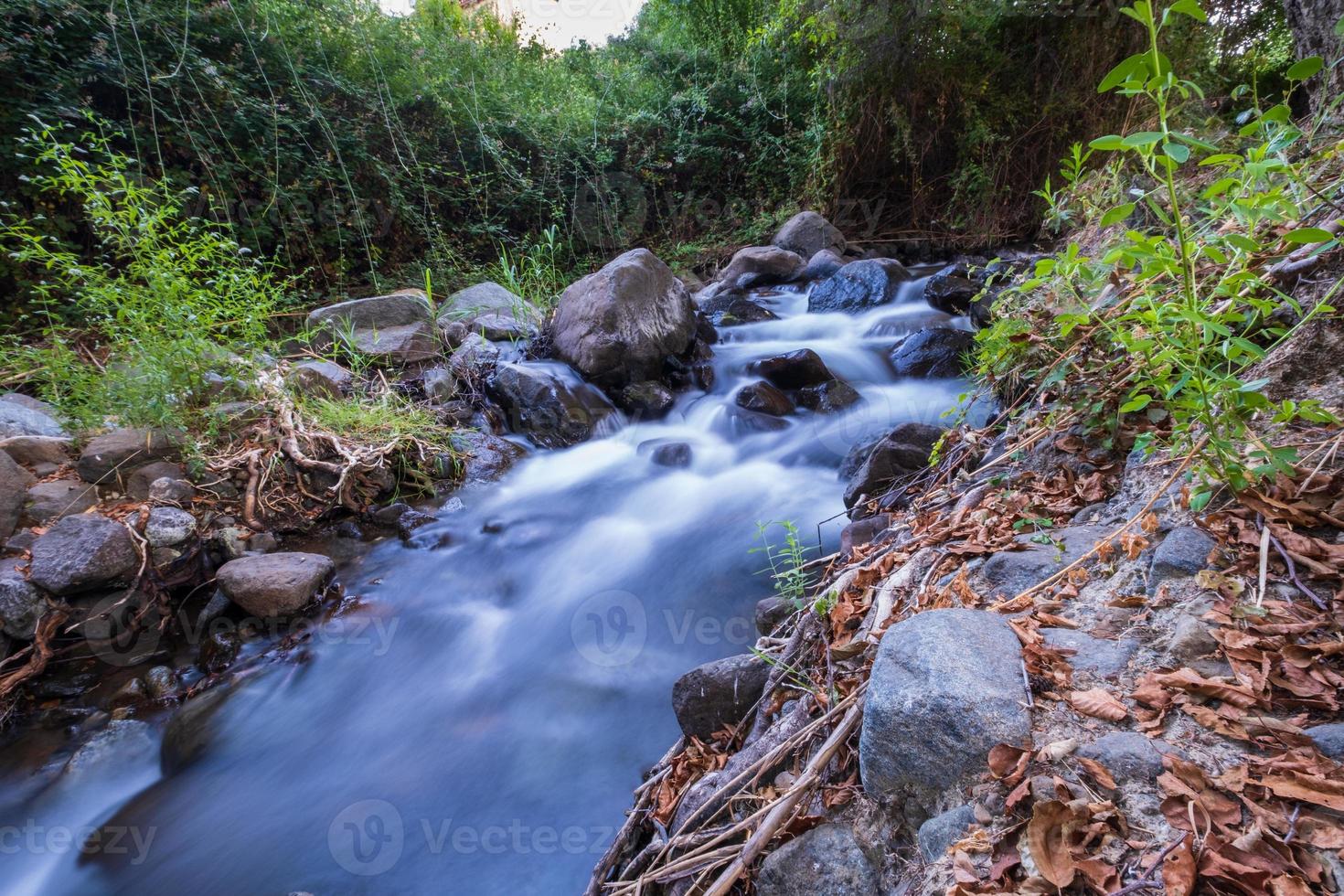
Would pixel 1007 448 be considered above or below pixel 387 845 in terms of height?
above

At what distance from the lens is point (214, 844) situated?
7.61 feet

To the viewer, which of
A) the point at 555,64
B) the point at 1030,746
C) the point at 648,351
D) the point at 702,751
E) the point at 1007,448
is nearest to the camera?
the point at 1030,746

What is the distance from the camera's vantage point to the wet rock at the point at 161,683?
2801mm

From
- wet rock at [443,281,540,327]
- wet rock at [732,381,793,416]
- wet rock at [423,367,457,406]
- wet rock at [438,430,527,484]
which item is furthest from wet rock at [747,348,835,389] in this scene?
wet rock at [423,367,457,406]

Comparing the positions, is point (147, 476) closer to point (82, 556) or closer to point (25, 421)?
point (82, 556)

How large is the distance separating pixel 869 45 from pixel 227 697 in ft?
27.2

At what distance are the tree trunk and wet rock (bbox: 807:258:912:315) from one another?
12.9 ft

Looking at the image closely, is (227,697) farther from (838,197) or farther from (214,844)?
(838,197)

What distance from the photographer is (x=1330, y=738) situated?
2.79ft

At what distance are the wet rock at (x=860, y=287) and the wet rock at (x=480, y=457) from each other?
3775 mm

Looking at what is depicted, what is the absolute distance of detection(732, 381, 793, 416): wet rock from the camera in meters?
4.90

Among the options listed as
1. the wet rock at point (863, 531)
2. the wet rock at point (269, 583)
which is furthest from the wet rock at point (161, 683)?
the wet rock at point (863, 531)

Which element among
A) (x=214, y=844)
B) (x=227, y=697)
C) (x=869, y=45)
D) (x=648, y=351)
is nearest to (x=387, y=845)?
(x=214, y=844)

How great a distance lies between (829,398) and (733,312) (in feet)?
7.19
